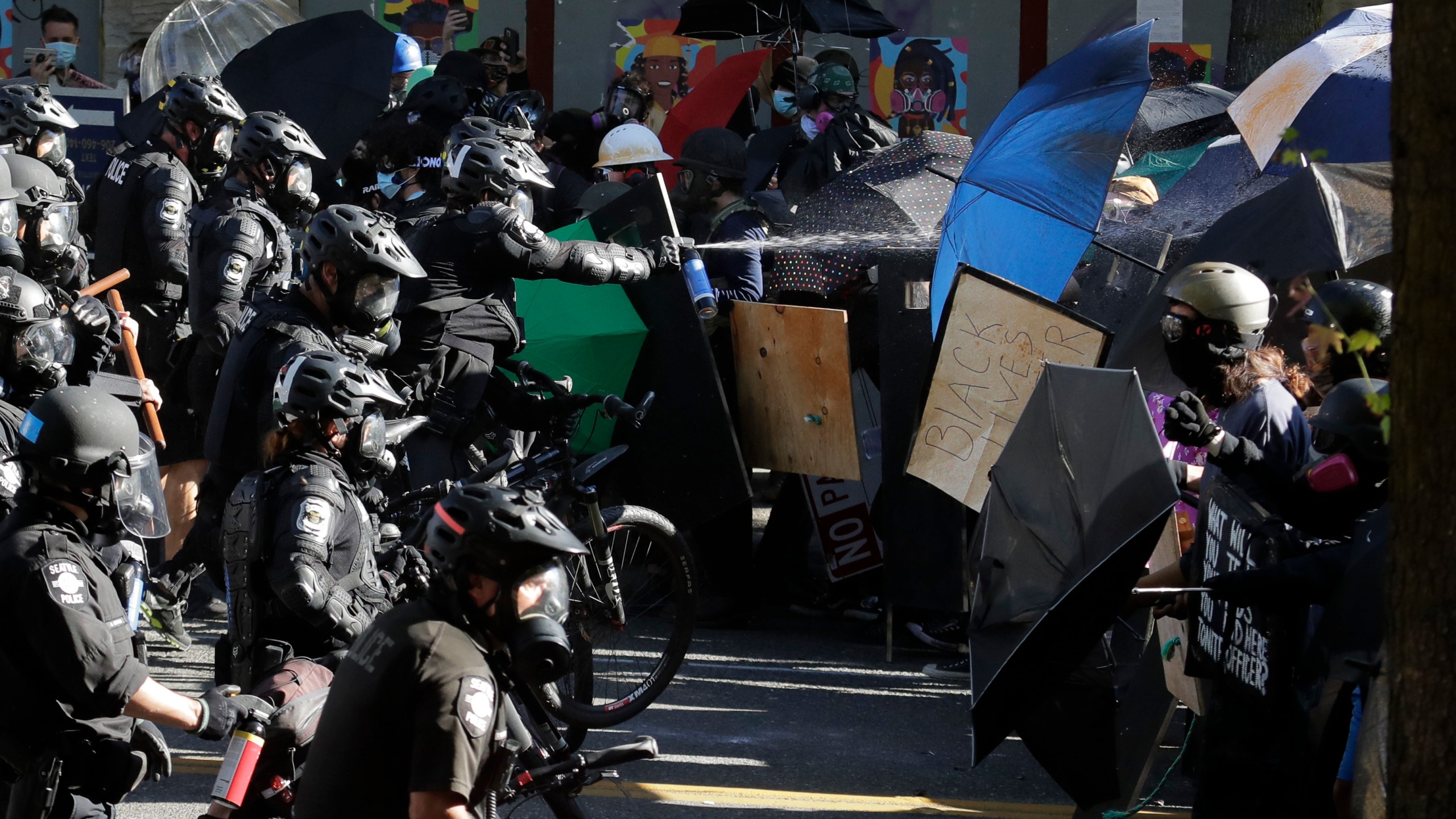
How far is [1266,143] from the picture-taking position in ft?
20.8

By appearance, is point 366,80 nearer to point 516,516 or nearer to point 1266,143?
point 1266,143

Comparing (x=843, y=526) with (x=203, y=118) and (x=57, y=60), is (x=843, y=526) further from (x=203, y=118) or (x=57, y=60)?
(x=57, y=60)

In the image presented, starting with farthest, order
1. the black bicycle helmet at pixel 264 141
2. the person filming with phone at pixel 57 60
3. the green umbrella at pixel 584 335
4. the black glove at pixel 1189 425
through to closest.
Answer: the person filming with phone at pixel 57 60 → the green umbrella at pixel 584 335 → the black bicycle helmet at pixel 264 141 → the black glove at pixel 1189 425

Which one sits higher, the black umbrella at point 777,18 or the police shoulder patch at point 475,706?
the black umbrella at point 777,18

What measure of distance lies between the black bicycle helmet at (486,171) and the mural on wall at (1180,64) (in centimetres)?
528

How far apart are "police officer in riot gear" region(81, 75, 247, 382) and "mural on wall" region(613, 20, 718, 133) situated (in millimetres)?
6512

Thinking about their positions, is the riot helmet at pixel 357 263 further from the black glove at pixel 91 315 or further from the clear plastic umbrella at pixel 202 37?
the clear plastic umbrella at pixel 202 37

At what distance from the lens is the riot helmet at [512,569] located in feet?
9.91

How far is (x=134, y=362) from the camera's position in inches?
276

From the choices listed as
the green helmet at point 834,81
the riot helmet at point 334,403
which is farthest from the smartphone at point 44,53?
the riot helmet at point 334,403

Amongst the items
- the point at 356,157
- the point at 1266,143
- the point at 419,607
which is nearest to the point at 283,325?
the point at 419,607

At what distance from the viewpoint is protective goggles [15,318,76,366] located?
5.66 m

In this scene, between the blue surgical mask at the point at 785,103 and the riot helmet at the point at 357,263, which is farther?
the blue surgical mask at the point at 785,103

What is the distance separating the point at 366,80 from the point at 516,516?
269 inches
